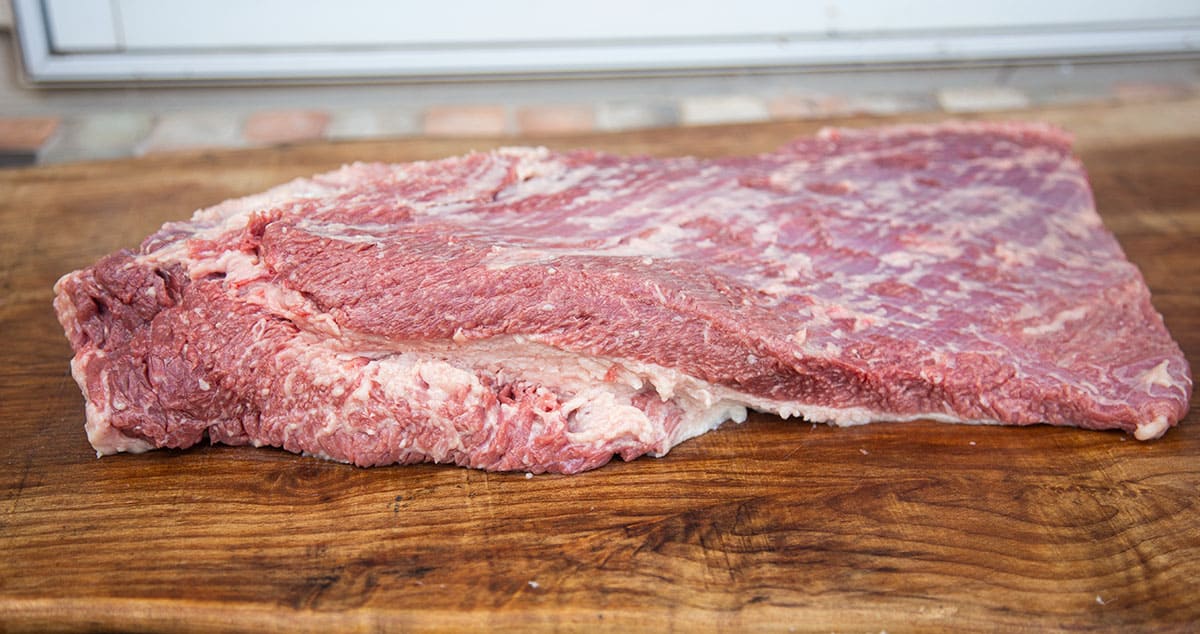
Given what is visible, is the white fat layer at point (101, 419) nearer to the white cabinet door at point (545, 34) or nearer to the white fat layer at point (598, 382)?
the white fat layer at point (598, 382)

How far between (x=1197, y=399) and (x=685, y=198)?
1450 mm

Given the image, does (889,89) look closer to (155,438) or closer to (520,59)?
(520,59)

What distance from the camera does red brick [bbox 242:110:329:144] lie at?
15.4 feet

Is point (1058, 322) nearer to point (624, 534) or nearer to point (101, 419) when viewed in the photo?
point (624, 534)

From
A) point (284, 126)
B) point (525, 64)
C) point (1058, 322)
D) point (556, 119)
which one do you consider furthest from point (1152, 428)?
point (284, 126)

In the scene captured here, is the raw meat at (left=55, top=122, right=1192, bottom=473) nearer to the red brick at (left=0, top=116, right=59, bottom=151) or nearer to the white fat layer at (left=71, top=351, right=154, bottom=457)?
the white fat layer at (left=71, top=351, right=154, bottom=457)

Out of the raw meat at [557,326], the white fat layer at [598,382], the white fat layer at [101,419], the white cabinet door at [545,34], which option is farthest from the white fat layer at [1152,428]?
the white cabinet door at [545,34]

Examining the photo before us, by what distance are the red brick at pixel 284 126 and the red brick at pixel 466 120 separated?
46 centimetres

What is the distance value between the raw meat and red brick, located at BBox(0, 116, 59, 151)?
7.30ft

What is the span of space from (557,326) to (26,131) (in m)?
3.19

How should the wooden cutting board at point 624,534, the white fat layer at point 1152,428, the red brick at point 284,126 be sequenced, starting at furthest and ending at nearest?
1. the red brick at point 284,126
2. the white fat layer at point 1152,428
3. the wooden cutting board at point 624,534

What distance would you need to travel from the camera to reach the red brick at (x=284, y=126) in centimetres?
470

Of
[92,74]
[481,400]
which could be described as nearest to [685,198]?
[481,400]

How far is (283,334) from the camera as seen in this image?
8.43ft
